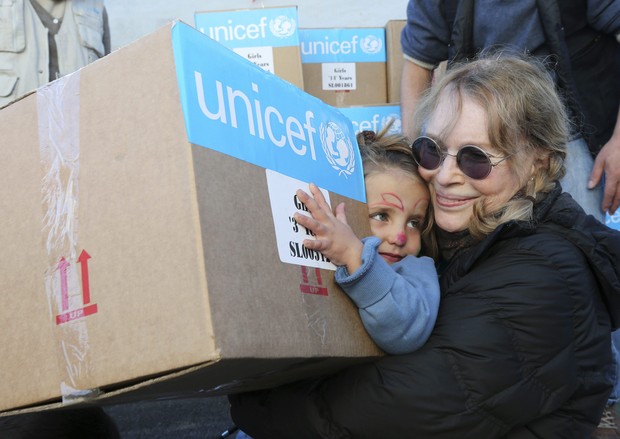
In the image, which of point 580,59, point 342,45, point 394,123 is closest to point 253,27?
point 342,45

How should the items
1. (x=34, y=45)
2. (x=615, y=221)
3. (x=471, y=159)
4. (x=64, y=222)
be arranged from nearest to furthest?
(x=64, y=222) → (x=471, y=159) → (x=615, y=221) → (x=34, y=45)

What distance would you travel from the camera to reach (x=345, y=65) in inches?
123

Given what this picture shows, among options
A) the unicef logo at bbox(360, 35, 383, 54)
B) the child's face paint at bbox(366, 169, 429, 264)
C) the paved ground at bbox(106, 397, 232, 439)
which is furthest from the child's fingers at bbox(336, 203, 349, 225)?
the unicef logo at bbox(360, 35, 383, 54)

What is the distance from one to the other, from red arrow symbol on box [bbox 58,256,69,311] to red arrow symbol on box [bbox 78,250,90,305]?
4cm

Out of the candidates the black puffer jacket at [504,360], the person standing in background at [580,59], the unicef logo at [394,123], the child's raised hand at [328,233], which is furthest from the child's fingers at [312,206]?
the unicef logo at [394,123]

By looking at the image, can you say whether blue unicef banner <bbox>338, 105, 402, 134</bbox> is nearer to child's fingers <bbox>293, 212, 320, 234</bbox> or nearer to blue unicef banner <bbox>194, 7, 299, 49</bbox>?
blue unicef banner <bbox>194, 7, 299, 49</bbox>

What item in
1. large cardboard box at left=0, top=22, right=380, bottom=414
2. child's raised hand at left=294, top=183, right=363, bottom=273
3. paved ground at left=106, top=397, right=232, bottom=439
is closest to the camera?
large cardboard box at left=0, top=22, right=380, bottom=414

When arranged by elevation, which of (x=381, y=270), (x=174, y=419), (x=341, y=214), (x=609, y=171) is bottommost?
(x=174, y=419)

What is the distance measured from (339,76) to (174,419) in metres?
1.67

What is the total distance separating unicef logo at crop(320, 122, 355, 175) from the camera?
1289mm

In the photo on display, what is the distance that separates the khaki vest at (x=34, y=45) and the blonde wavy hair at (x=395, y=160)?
5.95ft

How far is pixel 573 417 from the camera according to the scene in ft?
4.28

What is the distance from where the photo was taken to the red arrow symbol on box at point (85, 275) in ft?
3.33

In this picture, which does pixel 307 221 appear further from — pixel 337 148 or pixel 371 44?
pixel 371 44
